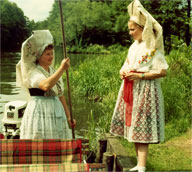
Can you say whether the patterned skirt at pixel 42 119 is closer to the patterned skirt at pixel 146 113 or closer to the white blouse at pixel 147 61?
the patterned skirt at pixel 146 113

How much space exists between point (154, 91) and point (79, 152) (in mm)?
1168

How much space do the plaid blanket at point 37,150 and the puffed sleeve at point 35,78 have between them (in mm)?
582

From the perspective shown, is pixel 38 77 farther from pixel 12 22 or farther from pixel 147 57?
pixel 12 22

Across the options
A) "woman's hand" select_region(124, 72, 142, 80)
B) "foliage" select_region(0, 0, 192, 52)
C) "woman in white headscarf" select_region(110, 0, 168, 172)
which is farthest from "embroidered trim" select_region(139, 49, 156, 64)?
"foliage" select_region(0, 0, 192, 52)

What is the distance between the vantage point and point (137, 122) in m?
3.36

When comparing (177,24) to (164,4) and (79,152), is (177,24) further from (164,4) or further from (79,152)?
(79,152)

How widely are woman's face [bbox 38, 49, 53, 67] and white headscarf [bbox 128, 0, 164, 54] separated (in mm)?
957

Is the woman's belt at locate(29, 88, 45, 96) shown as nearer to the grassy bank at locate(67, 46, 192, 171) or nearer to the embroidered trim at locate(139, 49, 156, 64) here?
the embroidered trim at locate(139, 49, 156, 64)

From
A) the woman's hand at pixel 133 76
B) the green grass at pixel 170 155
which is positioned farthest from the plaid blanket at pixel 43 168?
the green grass at pixel 170 155

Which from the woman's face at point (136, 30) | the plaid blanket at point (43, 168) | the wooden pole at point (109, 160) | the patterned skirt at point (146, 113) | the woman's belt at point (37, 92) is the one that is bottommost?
the wooden pole at point (109, 160)

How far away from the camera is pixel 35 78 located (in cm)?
292

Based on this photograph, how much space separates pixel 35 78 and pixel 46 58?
22 centimetres

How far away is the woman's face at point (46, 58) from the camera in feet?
9.86

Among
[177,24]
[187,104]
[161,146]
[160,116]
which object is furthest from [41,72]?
[177,24]
